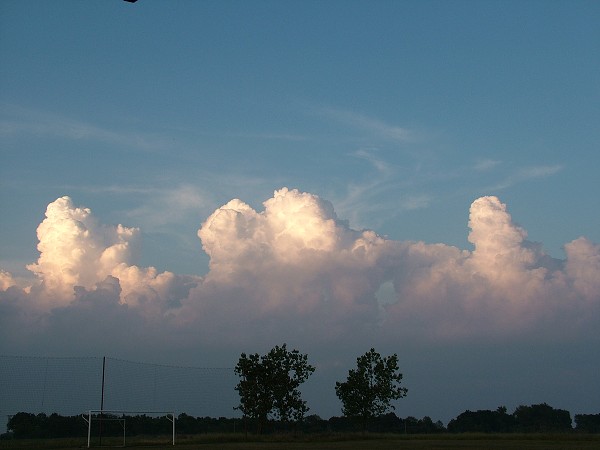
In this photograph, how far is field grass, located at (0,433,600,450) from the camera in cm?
3959

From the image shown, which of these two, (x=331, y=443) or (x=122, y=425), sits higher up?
Answer: (x=122, y=425)

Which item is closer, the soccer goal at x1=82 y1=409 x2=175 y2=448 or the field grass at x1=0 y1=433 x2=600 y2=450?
the field grass at x1=0 y1=433 x2=600 y2=450

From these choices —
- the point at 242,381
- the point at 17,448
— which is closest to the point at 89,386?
the point at 17,448

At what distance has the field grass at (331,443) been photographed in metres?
39.6

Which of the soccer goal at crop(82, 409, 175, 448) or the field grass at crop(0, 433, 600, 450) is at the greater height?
the soccer goal at crop(82, 409, 175, 448)

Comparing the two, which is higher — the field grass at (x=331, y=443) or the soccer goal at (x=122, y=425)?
the soccer goal at (x=122, y=425)

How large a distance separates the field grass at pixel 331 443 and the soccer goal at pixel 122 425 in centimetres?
50

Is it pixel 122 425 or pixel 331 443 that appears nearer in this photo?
pixel 122 425

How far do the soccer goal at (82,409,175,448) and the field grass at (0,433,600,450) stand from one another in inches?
19.7

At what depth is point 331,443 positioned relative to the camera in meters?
49.9

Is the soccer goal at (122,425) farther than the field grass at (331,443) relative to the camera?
Yes

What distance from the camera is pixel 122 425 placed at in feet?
150

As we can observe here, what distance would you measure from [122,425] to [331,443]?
45.4 feet

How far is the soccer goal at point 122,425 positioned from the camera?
4334 cm
